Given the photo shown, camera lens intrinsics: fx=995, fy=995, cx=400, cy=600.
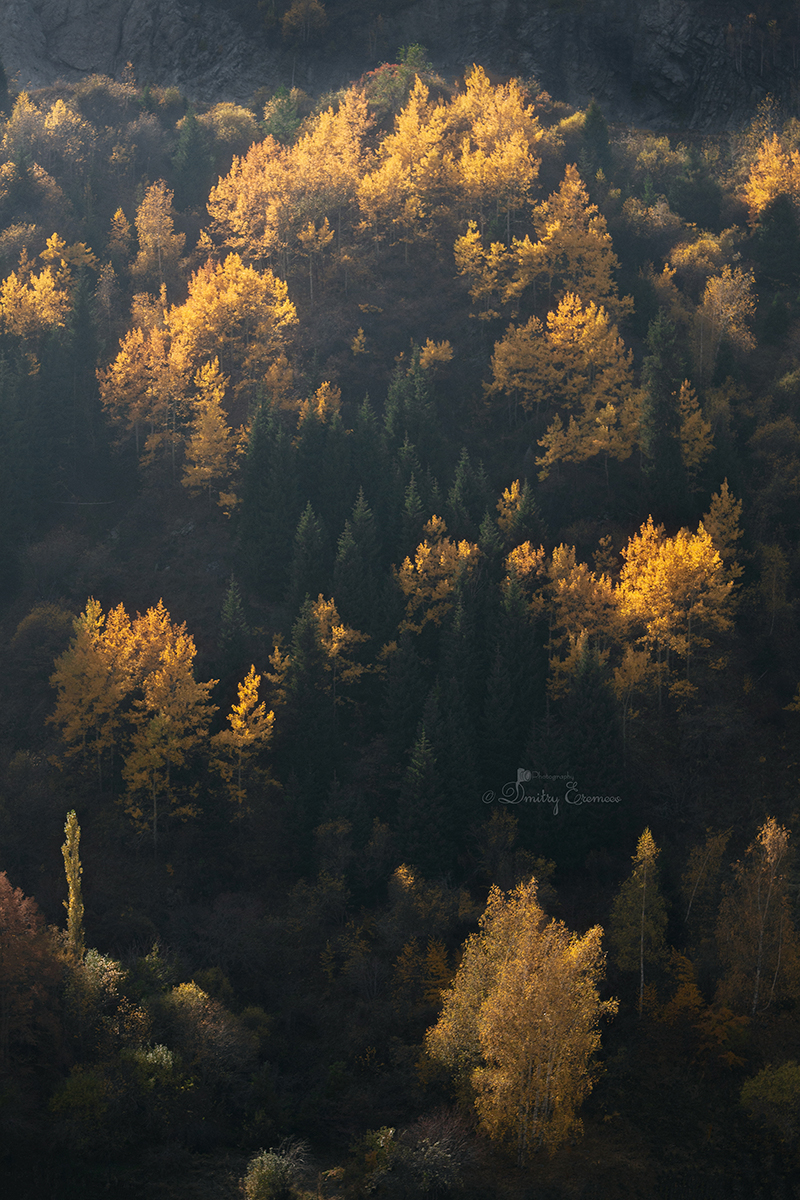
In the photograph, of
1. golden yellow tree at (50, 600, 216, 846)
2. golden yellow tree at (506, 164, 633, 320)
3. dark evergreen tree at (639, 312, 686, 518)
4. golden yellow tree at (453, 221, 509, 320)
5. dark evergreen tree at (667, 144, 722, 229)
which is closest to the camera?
golden yellow tree at (50, 600, 216, 846)

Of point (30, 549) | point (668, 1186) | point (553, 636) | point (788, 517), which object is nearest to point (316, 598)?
point (553, 636)

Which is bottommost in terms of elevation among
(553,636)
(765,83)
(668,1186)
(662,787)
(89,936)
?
(668,1186)

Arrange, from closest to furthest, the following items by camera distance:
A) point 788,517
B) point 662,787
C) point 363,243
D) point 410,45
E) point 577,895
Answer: point 577,895, point 662,787, point 788,517, point 363,243, point 410,45

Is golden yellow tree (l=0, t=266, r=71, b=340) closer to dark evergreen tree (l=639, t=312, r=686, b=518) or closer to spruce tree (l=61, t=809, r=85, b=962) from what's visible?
dark evergreen tree (l=639, t=312, r=686, b=518)

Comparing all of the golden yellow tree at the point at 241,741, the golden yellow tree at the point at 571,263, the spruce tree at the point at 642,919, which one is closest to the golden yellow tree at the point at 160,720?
the golden yellow tree at the point at 241,741

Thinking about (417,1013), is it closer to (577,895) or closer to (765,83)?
(577,895)

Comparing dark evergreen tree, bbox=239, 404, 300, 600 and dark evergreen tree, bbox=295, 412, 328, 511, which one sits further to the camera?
dark evergreen tree, bbox=295, 412, 328, 511

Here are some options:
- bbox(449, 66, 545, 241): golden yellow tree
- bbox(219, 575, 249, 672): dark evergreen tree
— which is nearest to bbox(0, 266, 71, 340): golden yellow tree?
bbox(219, 575, 249, 672): dark evergreen tree
